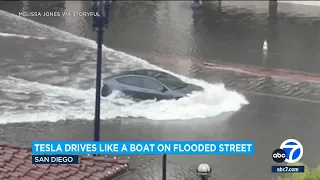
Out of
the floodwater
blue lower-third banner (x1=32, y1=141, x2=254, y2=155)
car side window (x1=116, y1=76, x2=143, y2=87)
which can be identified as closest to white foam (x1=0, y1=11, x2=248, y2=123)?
the floodwater

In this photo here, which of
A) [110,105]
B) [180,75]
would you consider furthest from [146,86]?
[180,75]

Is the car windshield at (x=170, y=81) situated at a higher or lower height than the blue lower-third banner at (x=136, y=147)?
higher

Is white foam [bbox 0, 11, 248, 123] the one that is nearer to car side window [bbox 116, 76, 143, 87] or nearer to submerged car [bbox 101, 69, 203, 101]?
submerged car [bbox 101, 69, 203, 101]

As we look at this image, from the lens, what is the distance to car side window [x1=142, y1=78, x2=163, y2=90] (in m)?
17.6

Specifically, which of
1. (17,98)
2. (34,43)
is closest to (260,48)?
(34,43)

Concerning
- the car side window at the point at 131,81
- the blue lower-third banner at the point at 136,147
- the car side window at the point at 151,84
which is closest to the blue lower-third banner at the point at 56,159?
the blue lower-third banner at the point at 136,147

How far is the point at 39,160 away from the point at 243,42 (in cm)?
1503

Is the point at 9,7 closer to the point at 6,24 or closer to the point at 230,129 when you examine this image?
the point at 6,24

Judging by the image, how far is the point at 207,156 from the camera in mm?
13578

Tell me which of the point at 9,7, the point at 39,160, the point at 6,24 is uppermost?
the point at 9,7

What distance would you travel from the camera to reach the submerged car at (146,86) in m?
17.5

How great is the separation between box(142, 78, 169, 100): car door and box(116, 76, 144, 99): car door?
0.14m

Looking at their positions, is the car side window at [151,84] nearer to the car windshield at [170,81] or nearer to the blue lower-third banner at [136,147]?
the car windshield at [170,81]

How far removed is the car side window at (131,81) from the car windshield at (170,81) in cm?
58
